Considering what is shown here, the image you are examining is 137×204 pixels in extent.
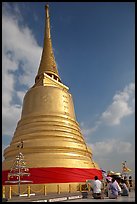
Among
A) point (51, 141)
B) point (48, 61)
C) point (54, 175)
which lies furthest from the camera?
point (48, 61)

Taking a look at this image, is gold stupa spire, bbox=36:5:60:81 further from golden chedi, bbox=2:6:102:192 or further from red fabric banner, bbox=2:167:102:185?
red fabric banner, bbox=2:167:102:185

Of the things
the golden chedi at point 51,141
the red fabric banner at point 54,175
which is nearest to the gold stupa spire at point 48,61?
the golden chedi at point 51,141

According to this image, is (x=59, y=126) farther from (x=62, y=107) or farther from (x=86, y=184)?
(x=86, y=184)

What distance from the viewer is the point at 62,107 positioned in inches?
896

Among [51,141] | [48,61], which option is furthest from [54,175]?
[48,61]

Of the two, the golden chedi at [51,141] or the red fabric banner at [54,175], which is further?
the golden chedi at [51,141]

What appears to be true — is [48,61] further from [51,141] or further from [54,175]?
[54,175]

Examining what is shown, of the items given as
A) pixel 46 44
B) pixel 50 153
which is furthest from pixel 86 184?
pixel 46 44

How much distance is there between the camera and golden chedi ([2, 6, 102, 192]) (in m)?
16.9

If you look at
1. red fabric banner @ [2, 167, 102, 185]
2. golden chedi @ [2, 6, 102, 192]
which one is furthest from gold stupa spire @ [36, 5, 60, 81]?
red fabric banner @ [2, 167, 102, 185]

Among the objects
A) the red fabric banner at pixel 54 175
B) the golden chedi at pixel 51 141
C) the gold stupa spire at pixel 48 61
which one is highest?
the gold stupa spire at pixel 48 61

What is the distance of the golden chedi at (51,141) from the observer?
16.9m

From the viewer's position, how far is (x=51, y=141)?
19.2m

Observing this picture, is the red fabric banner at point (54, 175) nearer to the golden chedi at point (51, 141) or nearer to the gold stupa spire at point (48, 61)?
the golden chedi at point (51, 141)
